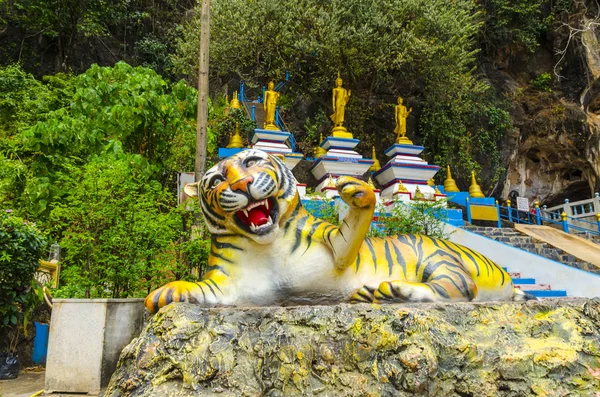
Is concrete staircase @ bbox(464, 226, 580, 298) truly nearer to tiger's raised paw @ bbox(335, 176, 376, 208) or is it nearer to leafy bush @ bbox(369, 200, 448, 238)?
leafy bush @ bbox(369, 200, 448, 238)

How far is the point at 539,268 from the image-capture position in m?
7.34

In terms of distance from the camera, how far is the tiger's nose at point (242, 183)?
7.88ft

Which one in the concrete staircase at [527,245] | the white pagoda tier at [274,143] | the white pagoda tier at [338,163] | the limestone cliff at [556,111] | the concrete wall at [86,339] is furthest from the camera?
the limestone cliff at [556,111]

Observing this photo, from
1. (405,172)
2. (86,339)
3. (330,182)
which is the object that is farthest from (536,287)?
(86,339)

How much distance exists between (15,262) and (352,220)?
416 cm

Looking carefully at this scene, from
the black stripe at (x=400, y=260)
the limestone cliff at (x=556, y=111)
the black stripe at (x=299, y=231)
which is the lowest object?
the black stripe at (x=400, y=260)

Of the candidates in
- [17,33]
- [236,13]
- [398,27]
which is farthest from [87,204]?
[17,33]

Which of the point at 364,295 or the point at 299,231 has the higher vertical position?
the point at 299,231

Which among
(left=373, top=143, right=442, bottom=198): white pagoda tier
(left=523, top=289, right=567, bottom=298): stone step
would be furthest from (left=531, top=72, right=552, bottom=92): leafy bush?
(left=523, top=289, right=567, bottom=298): stone step

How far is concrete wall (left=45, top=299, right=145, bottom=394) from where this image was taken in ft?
11.9

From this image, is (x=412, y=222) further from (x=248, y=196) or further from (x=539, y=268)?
(x=248, y=196)

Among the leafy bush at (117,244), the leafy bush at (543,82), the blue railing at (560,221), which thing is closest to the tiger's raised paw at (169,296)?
the leafy bush at (117,244)

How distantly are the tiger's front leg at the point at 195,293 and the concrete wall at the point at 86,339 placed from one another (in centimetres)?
154

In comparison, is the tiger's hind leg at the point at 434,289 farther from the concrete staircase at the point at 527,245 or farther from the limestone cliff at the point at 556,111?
the limestone cliff at the point at 556,111
